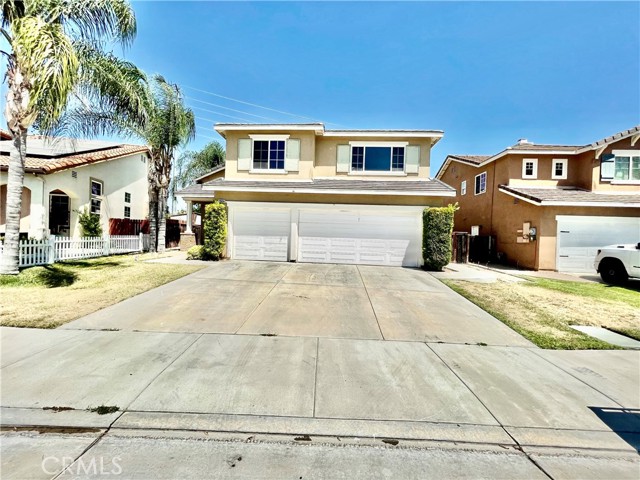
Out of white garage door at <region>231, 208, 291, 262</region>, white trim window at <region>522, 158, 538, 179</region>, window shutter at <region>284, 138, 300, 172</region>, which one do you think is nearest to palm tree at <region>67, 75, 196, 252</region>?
white garage door at <region>231, 208, 291, 262</region>

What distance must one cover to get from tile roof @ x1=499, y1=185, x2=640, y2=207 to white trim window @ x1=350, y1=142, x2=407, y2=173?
597 centimetres

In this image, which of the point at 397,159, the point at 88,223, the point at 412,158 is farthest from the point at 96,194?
the point at 412,158

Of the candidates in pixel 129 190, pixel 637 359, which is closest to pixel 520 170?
pixel 637 359

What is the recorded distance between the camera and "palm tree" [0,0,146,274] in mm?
6656

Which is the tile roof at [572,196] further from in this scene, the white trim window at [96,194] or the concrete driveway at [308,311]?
the white trim window at [96,194]

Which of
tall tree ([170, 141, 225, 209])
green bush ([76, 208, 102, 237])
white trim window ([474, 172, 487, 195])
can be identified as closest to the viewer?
green bush ([76, 208, 102, 237])

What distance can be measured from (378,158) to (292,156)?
4184 mm

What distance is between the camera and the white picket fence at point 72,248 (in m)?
9.60

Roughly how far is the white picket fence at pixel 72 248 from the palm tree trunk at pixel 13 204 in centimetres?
50

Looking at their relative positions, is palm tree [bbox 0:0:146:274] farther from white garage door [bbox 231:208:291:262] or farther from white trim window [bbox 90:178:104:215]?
white trim window [bbox 90:178:104:215]

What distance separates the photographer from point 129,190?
777 inches

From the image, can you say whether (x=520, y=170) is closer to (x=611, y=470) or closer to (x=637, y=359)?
(x=637, y=359)

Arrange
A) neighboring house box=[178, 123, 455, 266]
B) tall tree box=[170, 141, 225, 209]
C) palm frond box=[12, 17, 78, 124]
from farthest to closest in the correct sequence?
1. tall tree box=[170, 141, 225, 209]
2. neighboring house box=[178, 123, 455, 266]
3. palm frond box=[12, 17, 78, 124]

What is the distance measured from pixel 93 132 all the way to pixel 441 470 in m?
15.8
